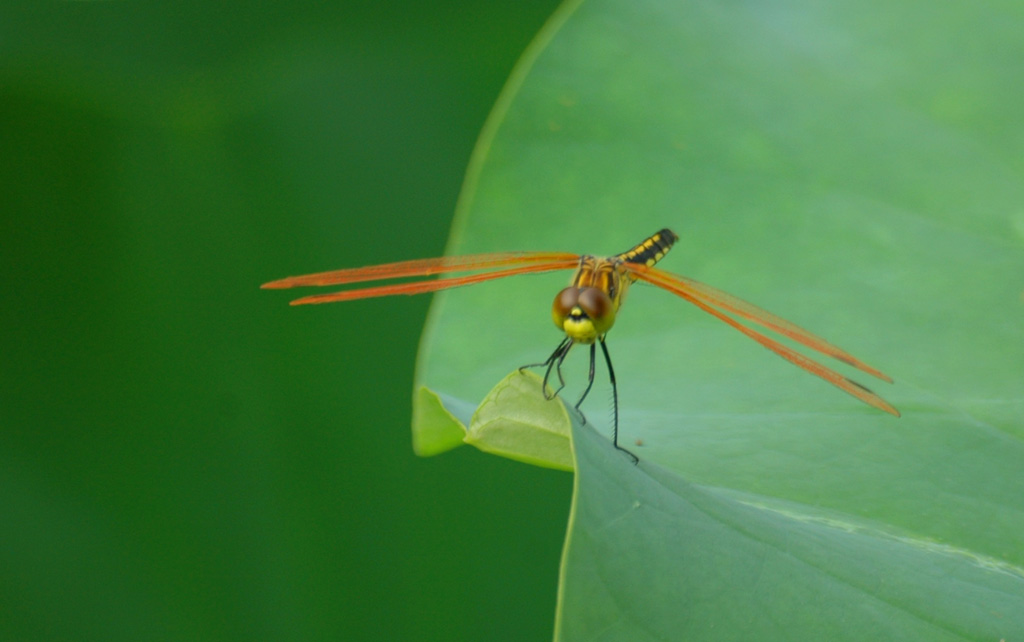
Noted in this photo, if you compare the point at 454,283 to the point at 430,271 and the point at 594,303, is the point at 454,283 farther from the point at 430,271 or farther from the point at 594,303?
the point at 594,303

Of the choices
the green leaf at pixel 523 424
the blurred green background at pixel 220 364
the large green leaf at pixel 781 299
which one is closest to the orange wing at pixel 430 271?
the large green leaf at pixel 781 299

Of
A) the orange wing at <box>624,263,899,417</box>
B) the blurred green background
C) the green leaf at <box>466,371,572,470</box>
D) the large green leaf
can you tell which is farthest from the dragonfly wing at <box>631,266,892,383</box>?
the blurred green background

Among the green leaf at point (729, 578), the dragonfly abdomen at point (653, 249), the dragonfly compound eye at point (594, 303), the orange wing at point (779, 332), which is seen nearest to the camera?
the green leaf at point (729, 578)

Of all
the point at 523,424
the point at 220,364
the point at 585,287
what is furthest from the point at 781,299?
the point at 220,364

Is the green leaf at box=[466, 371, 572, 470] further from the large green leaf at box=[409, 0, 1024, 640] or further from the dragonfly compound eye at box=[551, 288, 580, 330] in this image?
the dragonfly compound eye at box=[551, 288, 580, 330]

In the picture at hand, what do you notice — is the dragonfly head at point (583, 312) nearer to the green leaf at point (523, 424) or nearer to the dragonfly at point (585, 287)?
the dragonfly at point (585, 287)
